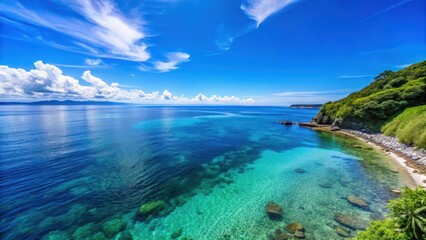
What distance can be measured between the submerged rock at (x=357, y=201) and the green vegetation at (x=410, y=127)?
61.8 ft

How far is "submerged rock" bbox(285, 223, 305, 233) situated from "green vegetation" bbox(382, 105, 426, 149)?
88.9ft

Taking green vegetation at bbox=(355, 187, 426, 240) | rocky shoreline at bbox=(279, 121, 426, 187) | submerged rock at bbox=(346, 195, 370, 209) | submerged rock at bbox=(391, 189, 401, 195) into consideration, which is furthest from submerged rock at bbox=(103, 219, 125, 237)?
rocky shoreline at bbox=(279, 121, 426, 187)

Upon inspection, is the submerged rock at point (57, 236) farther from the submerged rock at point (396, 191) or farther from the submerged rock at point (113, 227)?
the submerged rock at point (396, 191)

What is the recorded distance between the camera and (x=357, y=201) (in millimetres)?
16438

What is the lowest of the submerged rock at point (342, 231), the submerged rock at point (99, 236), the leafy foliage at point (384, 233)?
the submerged rock at point (99, 236)

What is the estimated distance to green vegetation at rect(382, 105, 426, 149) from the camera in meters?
26.3

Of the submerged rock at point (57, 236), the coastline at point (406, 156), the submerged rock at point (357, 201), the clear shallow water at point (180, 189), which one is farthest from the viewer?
the coastline at point (406, 156)

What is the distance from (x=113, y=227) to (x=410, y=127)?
45767 mm

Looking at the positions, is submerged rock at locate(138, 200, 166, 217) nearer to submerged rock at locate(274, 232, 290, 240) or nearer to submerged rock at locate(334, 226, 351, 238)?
submerged rock at locate(274, 232, 290, 240)

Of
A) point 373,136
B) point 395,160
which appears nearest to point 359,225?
point 395,160

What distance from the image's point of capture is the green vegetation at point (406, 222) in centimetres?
716

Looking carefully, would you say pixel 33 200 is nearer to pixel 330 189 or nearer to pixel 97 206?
pixel 97 206

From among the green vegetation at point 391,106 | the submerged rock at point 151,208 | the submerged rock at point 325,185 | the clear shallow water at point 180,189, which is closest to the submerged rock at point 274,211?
the clear shallow water at point 180,189

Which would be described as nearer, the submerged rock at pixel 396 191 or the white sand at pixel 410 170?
the submerged rock at pixel 396 191
